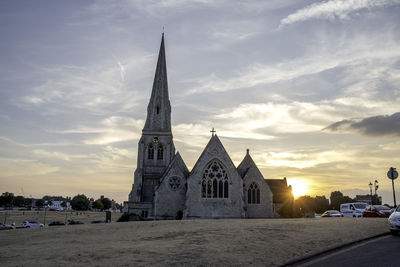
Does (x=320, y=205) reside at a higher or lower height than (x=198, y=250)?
lower

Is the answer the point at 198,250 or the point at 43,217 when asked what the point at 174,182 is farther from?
the point at 43,217

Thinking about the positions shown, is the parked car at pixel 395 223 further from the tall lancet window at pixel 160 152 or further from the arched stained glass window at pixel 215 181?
the tall lancet window at pixel 160 152

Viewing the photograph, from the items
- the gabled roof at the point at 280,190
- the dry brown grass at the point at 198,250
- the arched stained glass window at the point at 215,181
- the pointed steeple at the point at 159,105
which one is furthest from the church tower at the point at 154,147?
the dry brown grass at the point at 198,250

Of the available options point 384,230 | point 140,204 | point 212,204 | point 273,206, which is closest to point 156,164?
point 140,204

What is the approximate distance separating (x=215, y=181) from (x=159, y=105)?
22.6m

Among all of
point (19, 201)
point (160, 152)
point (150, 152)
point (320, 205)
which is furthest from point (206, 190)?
point (19, 201)

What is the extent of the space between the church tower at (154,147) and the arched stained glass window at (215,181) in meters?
10.1

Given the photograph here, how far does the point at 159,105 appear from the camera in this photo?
5981 centimetres

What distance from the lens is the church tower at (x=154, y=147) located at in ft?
172

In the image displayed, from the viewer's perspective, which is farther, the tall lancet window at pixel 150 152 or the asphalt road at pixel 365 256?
the tall lancet window at pixel 150 152

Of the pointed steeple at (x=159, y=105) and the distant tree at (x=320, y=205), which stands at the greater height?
the pointed steeple at (x=159, y=105)

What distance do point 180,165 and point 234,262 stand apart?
3623 cm

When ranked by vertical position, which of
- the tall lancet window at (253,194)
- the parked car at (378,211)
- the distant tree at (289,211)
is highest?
the tall lancet window at (253,194)

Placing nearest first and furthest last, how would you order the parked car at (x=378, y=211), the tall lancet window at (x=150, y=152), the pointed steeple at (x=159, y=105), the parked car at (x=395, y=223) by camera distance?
the parked car at (x=395, y=223) < the parked car at (x=378, y=211) < the tall lancet window at (x=150, y=152) < the pointed steeple at (x=159, y=105)
